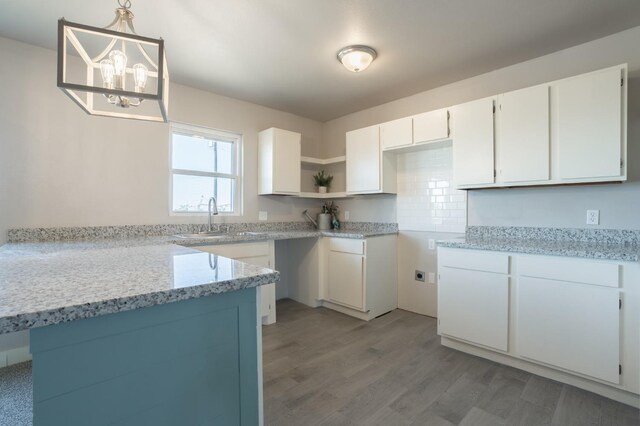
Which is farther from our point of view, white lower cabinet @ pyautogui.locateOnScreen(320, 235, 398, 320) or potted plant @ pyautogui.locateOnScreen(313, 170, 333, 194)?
potted plant @ pyautogui.locateOnScreen(313, 170, 333, 194)

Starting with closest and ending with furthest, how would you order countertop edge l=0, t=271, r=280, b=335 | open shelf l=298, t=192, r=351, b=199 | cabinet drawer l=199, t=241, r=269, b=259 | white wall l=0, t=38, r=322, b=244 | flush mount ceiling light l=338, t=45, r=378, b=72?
countertop edge l=0, t=271, r=280, b=335 → white wall l=0, t=38, r=322, b=244 → flush mount ceiling light l=338, t=45, r=378, b=72 → cabinet drawer l=199, t=241, r=269, b=259 → open shelf l=298, t=192, r=351, b=199

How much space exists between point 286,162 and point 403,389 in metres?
2.62

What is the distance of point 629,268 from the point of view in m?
1.75

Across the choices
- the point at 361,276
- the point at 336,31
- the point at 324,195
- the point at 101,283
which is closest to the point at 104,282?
the point at 101,283

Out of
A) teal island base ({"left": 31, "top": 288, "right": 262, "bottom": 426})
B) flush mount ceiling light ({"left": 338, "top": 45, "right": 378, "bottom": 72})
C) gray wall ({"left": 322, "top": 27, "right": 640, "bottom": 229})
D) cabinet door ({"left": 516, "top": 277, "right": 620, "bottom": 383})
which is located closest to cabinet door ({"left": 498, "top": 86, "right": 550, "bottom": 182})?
gray wall ({"left": 322, "top": 27, "right": 640, "bottom": 229})

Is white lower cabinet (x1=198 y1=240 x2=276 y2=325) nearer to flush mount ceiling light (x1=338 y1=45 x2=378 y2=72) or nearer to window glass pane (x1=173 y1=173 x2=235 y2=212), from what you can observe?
window glass pane (x1=173 y1=173 x2=235 y2=212)

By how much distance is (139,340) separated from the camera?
0.83 m

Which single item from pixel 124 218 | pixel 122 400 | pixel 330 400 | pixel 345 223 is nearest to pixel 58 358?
pixel 122 400

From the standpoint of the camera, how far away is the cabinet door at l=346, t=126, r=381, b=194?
3.36 metres

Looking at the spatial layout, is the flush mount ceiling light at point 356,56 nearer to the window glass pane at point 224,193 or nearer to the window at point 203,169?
the window at point 203,169

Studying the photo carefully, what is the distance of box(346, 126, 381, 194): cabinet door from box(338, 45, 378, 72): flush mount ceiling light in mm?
905

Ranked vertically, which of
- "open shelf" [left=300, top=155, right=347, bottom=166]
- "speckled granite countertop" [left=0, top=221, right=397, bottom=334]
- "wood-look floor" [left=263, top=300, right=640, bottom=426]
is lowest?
"wood-look floor" [left=263, top=300, right=640, bottom=426]

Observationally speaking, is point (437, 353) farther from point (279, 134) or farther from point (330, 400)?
point (279, 134)

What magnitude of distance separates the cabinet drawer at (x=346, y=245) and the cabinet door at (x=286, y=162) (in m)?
0.83
